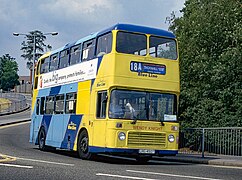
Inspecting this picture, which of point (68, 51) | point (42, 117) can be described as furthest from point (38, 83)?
point (68, 51)

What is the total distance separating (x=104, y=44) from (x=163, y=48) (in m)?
1.95

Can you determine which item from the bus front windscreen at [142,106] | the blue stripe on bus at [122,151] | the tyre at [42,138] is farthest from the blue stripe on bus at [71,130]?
the tyre at [42,138]

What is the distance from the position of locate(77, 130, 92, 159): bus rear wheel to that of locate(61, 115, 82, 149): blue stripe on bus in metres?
0.47

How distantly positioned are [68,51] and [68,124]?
9.78 feet

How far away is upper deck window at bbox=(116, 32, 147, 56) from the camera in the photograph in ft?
51.7

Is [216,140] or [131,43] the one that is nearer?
[131,43]

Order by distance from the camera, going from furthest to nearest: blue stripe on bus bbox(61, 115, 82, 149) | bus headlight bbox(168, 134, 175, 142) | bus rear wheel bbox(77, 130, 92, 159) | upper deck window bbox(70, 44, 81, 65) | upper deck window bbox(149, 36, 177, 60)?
1. upper deck window bbox(70, 44, 81, 65)
2. blue stripe on bus bbox(61, 115, 82, 149)
3. bus rear wheel bbox(77, 130, 92, 159)
4. upper deck window bbox(149, 36, 177, 60)
5. bus headlight bbox(168, 134, 175, 142)

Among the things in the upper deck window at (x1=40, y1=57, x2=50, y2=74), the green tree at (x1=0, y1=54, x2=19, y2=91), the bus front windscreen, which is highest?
the green tree at (x1=0, y1=54, x2=19, y2=91)

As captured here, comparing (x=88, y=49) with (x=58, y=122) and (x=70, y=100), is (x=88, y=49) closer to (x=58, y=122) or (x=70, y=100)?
(x=70, y=100)

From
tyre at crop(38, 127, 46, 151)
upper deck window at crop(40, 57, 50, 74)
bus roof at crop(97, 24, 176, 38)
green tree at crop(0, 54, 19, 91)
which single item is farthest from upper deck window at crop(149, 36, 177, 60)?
green tree at crop(0, 54, 19, 91)

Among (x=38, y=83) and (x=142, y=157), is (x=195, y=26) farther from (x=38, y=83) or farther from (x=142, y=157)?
(x=142, y=157)

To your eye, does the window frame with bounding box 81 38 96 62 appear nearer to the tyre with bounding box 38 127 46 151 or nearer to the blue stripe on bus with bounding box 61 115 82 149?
the blue stripe on bus with bounding box 61 115 82 149

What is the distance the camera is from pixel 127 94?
51.2 feet

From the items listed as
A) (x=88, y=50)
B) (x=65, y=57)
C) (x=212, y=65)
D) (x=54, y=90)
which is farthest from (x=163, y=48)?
(x=212, y=65)
